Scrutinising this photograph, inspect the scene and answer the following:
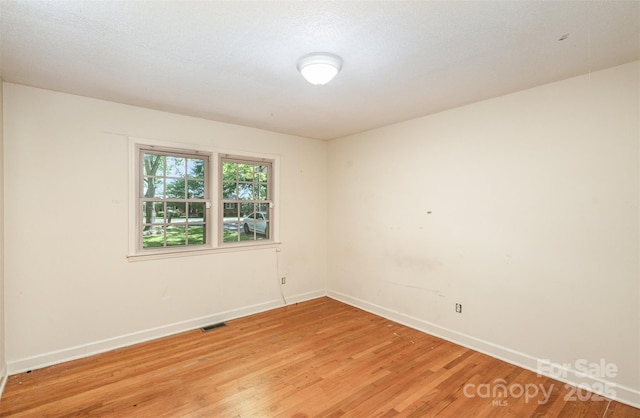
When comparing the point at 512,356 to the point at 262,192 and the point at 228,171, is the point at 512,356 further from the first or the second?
the point at 228,171

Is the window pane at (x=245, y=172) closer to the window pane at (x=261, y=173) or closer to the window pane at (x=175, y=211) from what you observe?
the window pane at (x=261, y=173)

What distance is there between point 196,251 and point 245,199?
96cm

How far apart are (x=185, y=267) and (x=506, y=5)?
377cm

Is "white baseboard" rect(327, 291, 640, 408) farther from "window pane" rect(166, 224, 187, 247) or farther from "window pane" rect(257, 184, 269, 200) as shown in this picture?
"window pane" rect(166, 224, 187, 247)

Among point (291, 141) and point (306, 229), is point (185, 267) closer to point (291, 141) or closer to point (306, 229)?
point (306, 229)

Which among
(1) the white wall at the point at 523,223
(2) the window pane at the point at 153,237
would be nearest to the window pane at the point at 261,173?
(2) the window pane at the point at 153,237

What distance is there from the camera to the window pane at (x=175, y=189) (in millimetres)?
3564

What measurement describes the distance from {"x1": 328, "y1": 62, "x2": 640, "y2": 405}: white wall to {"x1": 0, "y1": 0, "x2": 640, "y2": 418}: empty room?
0.7 inches

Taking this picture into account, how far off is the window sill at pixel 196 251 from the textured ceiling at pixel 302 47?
1648 mm

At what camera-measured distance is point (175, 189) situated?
11.8 feet

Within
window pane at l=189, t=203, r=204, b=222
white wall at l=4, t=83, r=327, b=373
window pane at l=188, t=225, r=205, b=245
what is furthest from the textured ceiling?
window pane at l=188, t=225, r=205, b=245

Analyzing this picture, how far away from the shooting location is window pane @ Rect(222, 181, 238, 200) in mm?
3984

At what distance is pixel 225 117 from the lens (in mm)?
3691

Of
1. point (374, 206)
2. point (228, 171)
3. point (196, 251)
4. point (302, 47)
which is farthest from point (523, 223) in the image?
point (196, 251)
